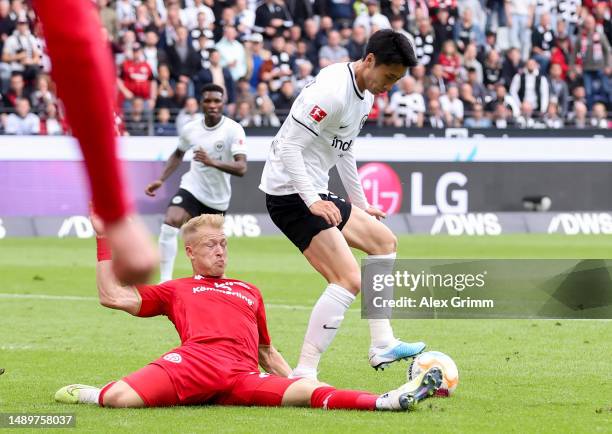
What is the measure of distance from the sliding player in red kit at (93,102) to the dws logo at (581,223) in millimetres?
21896

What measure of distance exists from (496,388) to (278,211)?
1.78 metres

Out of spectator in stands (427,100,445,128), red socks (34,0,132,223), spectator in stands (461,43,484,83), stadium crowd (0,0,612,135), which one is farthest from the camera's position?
spectator in stands (461,43,484,83)

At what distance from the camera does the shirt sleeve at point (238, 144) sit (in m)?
14.3

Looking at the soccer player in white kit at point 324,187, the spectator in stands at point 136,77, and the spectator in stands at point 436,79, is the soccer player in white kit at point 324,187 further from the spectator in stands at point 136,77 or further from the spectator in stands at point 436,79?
the spectator in stands at point 436,79

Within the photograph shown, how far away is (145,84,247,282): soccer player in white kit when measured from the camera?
14.4m

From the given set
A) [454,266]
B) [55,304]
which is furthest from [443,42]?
[454,266]

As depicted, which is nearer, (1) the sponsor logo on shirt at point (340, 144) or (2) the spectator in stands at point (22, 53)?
(1) the sponsor logo on shirt at point (340, 144)

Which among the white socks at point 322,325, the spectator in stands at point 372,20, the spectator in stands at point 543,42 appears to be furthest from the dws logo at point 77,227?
the white socks at point 322,325

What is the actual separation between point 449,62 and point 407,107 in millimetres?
2468

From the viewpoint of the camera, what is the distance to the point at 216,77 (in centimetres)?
2400

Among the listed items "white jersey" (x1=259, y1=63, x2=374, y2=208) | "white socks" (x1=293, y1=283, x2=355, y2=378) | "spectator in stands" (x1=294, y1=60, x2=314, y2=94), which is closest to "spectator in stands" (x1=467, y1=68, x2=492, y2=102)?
"spectator in stands" (x1=294, y1=60, x2=314, y2=94)

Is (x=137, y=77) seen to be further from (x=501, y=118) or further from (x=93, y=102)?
(x=93, y=102)

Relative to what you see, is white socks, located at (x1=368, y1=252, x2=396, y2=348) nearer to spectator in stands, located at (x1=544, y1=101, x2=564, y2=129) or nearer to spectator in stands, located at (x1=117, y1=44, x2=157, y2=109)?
spectator in stands, located at (x1=117, y1=44, x2=157, y2=109)

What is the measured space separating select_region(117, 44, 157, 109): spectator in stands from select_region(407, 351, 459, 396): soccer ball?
16.7 metres
